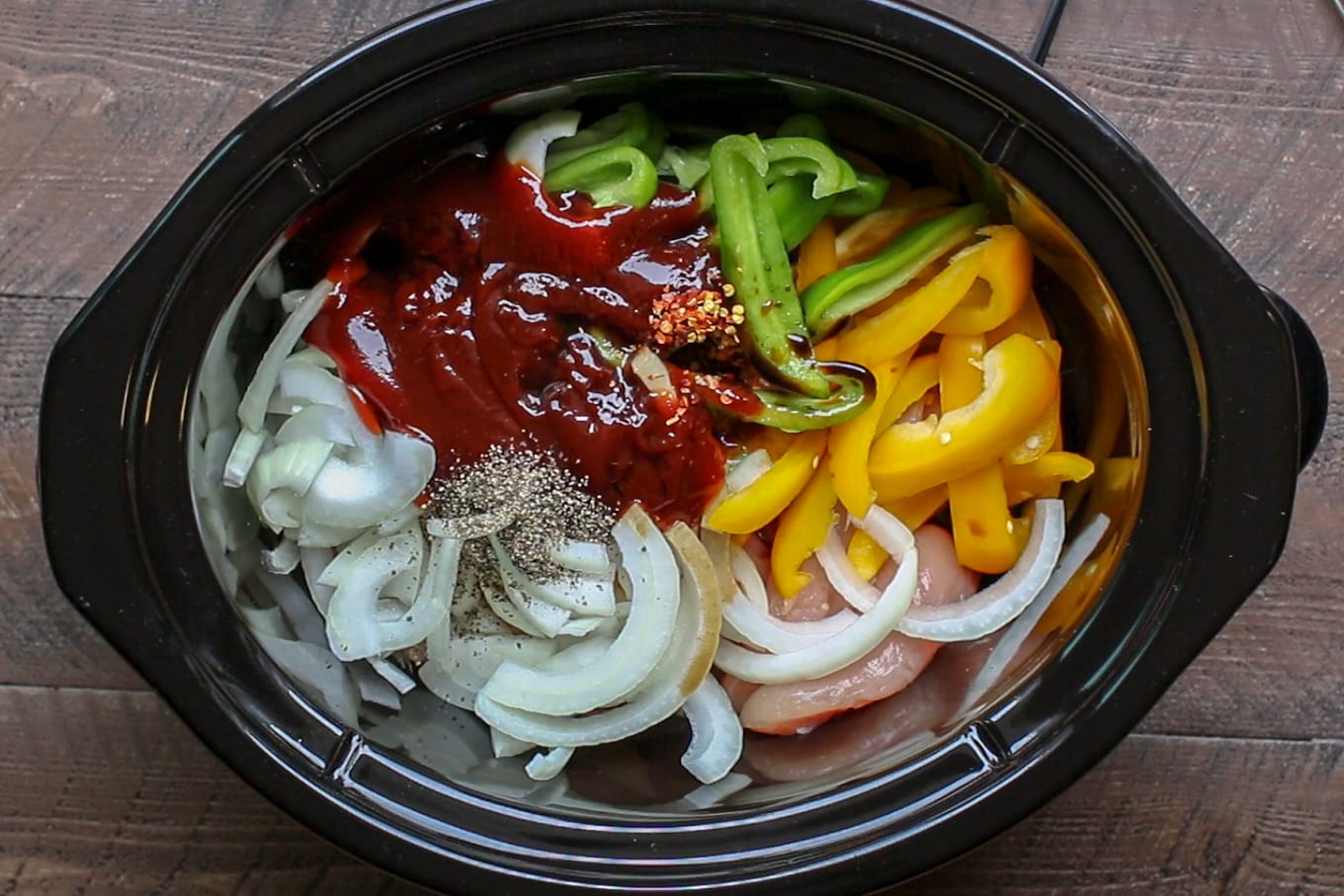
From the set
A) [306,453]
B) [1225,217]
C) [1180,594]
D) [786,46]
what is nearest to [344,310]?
[306,453]

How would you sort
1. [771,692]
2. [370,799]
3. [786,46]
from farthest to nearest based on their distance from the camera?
1. [771,692]
2. [370,799]
3. [786,46]

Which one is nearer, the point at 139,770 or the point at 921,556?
the point at 921,556

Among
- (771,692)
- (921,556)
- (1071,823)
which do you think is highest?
(921,556)

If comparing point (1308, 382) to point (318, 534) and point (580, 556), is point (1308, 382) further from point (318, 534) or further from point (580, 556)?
point (318, 534)

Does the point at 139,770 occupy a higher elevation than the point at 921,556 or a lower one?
lower

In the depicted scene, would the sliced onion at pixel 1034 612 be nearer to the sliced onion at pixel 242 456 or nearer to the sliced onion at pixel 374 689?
the sliced onion at pixel 374 689

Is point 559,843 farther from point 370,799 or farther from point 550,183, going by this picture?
point 550,183

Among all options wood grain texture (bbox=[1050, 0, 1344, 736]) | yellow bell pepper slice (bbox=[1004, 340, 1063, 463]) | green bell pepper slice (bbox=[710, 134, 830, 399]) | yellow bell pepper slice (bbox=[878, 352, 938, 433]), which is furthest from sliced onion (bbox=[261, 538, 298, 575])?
wood grain texture (bbox=[1050, 0, 1344, 736])

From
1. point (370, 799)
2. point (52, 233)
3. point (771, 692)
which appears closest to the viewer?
point (370, 799)
